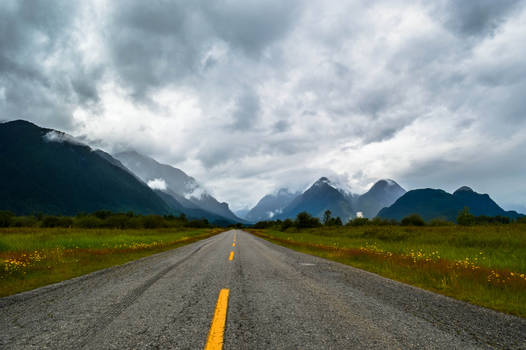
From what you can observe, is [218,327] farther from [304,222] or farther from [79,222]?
[79,222]

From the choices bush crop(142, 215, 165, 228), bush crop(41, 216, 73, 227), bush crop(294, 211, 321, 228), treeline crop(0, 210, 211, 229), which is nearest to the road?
treeline crop(0, 210, 211, 229)

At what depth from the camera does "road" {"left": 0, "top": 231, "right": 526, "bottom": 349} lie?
3270 mm

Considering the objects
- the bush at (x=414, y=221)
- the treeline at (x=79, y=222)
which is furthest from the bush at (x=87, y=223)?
the bush at (x=414, y=221)

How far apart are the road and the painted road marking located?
2 cm

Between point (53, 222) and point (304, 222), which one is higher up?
point (304, 222)

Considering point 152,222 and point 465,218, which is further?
point 152,222

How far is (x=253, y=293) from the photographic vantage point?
570 cm

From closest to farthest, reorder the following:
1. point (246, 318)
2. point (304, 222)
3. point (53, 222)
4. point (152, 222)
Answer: point (246, 318), point (53, 222), point (304, 222), point (152, 222)

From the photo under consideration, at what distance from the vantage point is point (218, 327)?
3.61m

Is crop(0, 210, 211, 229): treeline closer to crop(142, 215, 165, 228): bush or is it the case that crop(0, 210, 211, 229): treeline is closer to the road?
crop(142, 215, 165, 228): bush

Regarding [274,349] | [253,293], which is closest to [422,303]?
[253,293]

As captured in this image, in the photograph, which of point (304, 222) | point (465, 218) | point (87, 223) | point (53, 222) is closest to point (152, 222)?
point (87, 223)

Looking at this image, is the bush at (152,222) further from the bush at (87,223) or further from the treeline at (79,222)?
the bush at (87,223)

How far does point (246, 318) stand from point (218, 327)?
62cm
